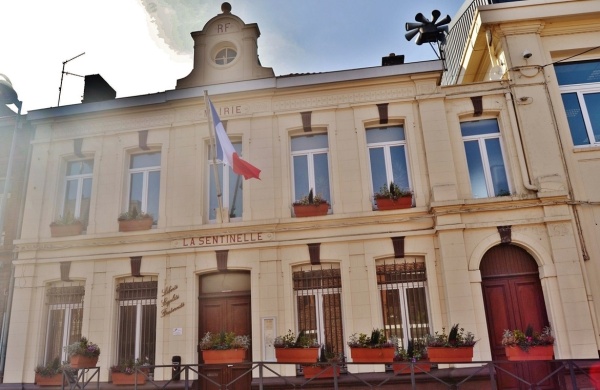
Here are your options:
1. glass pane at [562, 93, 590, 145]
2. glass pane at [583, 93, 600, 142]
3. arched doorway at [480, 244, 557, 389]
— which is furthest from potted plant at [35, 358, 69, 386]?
glass pane at [583, 93, 600, 142]

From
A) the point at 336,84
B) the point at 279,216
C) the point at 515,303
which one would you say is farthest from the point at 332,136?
the point at 515,303

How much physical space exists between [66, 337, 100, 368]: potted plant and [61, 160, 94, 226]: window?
3.10m

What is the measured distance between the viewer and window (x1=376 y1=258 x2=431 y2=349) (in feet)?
32.2

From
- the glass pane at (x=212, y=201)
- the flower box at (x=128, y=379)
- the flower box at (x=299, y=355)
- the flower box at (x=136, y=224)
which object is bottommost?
the flower box at (x=128, y=379)

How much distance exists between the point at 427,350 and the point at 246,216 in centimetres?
482

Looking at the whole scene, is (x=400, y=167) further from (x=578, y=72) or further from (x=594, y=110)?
(x=578, y=72)

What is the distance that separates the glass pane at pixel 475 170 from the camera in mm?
10484

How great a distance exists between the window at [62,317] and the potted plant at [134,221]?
1.77 meters

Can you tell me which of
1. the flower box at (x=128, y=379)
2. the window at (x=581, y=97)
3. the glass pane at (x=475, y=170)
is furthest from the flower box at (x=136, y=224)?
the window at (x=581, y=97)

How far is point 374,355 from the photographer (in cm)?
914

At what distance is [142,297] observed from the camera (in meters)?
10.8

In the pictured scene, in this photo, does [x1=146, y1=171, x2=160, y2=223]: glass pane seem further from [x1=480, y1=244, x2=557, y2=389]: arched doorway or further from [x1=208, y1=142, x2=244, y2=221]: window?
[x1=480, y1=244, x2=557, y2=389]: arched doorway

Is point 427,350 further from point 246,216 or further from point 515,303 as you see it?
point 246,216

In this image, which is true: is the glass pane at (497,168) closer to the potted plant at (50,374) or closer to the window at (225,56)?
the window at (225,56)
